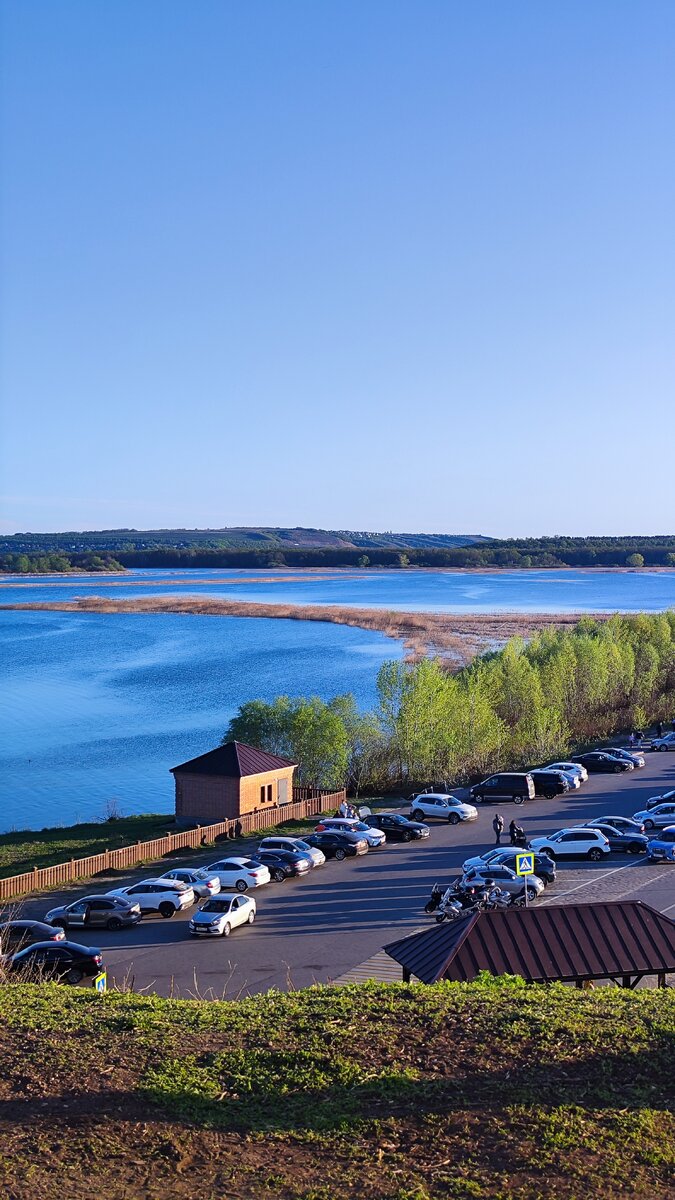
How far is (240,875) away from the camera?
2695cm

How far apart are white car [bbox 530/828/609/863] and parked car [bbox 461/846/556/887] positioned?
2.01 meters

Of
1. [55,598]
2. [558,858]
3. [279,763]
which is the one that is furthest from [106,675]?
[55,598]

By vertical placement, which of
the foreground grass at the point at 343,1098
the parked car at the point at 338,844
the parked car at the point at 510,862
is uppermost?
the foreground grass at the point at 343,1098

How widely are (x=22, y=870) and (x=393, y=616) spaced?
89083 mm

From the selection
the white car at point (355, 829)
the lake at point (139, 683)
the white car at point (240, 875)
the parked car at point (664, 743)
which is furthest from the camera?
the parked car at point (664, 743)

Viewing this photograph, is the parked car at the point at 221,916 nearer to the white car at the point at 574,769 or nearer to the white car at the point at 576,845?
the white car at the point at 576,845

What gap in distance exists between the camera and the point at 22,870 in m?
30.7

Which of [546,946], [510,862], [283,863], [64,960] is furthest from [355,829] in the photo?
[546,946]

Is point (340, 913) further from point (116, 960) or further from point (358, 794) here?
point (358, 794)

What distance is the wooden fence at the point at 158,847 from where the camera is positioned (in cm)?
2798

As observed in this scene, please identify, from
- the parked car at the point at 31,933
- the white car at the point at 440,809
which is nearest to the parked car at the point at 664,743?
the white car at the point at 440,809

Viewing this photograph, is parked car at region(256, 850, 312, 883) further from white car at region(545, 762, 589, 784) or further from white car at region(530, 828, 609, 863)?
white car at region(545, 762, 589, 784)

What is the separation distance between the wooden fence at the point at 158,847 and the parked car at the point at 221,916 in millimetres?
6601

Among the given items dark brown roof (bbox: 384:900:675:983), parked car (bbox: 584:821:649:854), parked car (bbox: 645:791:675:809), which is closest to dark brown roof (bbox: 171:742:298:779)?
parked car (bbox: 584:821:649:854)
